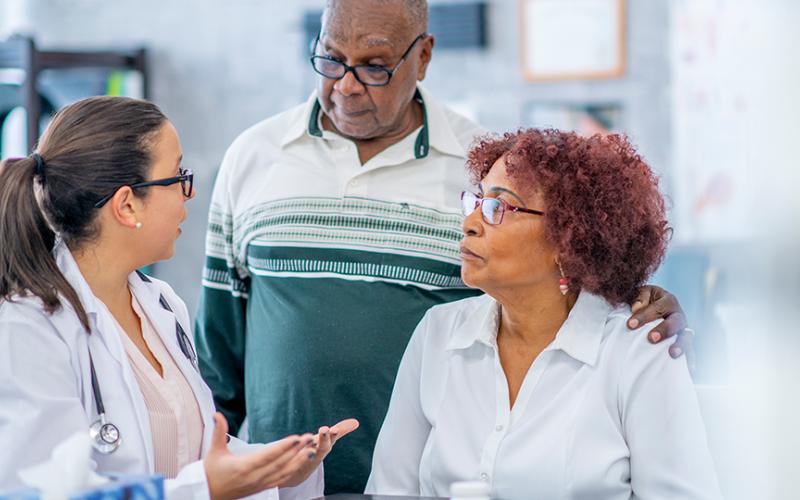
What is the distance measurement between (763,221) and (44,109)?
428 centimetres

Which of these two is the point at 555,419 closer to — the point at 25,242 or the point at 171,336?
the point at 171,336

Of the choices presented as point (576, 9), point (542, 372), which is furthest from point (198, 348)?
point (576, 9)

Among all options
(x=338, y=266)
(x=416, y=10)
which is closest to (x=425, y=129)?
(x=416, y=10)

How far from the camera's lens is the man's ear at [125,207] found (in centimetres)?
170

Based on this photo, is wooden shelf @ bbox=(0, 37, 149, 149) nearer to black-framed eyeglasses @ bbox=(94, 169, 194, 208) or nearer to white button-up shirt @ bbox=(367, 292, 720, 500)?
black-framed eyeglasses @ bbox=(94, 169, 194, 208)

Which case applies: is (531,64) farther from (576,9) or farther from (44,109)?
(44,109)

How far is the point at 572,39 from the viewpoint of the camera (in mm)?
4410

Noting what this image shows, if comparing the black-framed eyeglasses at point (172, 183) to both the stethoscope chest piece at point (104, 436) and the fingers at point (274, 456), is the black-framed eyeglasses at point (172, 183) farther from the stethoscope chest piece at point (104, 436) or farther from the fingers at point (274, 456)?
the fingers at point (274, 456)

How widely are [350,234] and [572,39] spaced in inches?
100

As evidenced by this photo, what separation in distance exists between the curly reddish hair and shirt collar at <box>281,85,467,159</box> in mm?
437

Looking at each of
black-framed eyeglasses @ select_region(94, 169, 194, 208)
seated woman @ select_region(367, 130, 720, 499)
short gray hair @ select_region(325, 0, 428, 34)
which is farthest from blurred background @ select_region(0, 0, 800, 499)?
black-framed eyeglasses @ select_region(94, 169, 194, 208)

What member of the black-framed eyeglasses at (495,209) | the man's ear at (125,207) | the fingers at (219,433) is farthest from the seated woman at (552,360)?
the man's ear at (125,207)

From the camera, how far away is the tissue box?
1.07 m

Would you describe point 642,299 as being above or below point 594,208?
below
